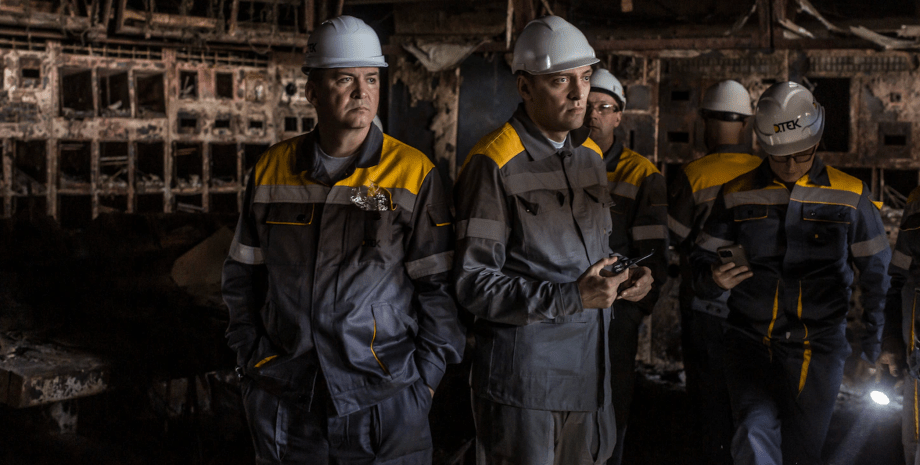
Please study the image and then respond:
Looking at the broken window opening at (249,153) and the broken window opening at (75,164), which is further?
the broken window opening at (249,153)

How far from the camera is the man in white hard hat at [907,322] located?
9.93ft

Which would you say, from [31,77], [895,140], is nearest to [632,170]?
[895,140]

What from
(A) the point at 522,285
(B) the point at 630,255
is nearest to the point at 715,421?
(B) the point at 630,255

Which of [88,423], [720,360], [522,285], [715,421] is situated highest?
[522,285]

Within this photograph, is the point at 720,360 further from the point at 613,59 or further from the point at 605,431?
the point at 613,59

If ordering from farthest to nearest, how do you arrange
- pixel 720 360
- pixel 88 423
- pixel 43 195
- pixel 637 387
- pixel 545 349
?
pixel 43 195 < pixel 637 387 < pixel 88 423 < pixel 720 360 < pixel 545 349

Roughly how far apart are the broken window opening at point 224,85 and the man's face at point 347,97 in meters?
5.54

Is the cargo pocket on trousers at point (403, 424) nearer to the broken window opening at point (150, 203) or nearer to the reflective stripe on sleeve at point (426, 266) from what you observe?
the reflective stripe on sleeve at point (426, 266)

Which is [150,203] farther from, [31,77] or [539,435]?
[539,435]

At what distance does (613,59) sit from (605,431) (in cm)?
519

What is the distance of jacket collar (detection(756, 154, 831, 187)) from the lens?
3.27 meters

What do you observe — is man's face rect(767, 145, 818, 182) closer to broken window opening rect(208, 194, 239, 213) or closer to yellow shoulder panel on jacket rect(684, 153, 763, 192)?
yellow shoulder panel on jacket rect(684, 153, 763, 192)

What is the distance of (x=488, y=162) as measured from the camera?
2400 millimetres

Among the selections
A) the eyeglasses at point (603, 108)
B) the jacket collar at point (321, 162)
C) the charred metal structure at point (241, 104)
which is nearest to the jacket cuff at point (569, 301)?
the jacket collar at point (321, 162)
